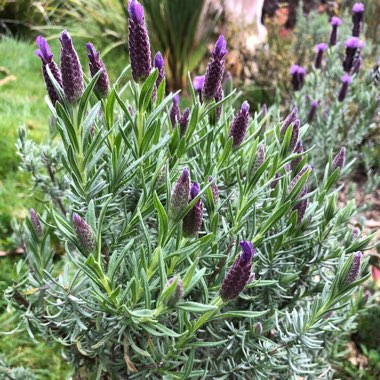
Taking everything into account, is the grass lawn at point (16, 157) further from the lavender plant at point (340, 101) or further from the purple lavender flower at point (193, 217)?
the lavender plant at point (340, 101)

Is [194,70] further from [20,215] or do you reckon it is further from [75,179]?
[75,179]

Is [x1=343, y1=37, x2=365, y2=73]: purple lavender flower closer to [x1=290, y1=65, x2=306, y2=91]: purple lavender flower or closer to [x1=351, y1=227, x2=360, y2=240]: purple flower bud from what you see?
[x1=290, y1=65, x2=306, y2=91]: purple lavender flower

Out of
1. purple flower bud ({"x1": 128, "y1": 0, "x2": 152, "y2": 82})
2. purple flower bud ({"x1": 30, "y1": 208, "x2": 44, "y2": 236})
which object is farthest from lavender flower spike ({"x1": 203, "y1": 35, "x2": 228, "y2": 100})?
purple flower bud ({"x1": 30, "y1": 208, "x2": 44, "y2": 236})

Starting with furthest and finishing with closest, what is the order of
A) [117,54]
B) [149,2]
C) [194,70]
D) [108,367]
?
1. [117,54]
2. [194,70]
3. [149,2]
4. [108,367]

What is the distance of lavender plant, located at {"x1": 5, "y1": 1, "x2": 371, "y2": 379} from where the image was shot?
1.00 meters

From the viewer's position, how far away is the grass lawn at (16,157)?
1871mm

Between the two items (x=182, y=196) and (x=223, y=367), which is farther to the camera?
(x=223, y=367)

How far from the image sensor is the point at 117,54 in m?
5.77

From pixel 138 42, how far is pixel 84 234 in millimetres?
437

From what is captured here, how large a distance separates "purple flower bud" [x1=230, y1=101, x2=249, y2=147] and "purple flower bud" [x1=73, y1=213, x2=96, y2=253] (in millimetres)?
467

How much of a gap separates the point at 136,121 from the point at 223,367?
2.40ft

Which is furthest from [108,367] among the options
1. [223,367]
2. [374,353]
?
[374,353]

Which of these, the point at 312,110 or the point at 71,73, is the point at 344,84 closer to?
the point at 312,110

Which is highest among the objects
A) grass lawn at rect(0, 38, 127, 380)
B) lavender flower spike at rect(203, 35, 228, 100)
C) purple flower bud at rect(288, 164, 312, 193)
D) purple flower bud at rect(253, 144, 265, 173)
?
lavender flower spike at rect(203, 35, 228, 100)
